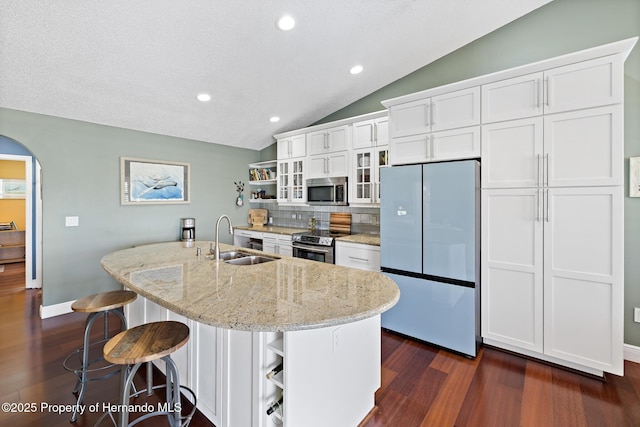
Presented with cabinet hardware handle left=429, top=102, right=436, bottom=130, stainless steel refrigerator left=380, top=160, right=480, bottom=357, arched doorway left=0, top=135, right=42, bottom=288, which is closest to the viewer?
stainless steel refrigerator left=380, top=160, right=480, bottom=357

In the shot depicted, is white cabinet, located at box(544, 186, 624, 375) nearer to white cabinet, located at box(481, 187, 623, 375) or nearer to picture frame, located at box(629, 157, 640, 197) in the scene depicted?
white cabinet, located at box(481, 187, 623, 375)

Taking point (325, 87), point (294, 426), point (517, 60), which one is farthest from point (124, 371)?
point (517, 60)

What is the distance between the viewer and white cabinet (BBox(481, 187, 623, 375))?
199 centimetres

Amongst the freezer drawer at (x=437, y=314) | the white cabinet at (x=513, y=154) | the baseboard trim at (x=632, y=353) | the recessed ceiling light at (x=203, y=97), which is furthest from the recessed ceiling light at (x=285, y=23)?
the baseboard trim at (x=632, y=353)

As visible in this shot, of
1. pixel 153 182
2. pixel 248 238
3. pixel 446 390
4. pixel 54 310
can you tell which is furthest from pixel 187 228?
pixel 446 390

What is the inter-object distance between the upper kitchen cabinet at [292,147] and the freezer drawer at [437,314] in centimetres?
245

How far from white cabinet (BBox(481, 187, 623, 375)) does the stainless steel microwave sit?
1.74 m

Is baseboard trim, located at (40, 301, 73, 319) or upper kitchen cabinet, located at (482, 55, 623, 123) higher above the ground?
upper kitchen cabinet, located at (482, 55, 623, 123)

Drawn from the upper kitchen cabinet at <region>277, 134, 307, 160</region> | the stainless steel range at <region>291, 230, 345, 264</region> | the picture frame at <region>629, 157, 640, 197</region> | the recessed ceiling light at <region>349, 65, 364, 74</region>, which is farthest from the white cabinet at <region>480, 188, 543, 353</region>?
the upper kitchen cabinet at <region>277, 134, 307, 160</region>

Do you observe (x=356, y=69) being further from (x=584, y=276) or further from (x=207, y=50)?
(x=584, y=276)

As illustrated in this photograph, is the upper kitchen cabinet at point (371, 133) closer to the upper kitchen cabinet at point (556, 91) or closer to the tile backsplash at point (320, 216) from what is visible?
the tile backsplash at point (320, 216)

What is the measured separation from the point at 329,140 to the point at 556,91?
248 centimetres

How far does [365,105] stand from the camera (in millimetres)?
3984

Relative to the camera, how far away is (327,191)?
3.89 metres
